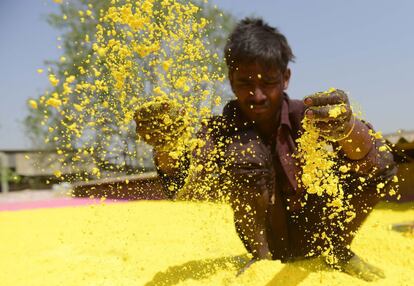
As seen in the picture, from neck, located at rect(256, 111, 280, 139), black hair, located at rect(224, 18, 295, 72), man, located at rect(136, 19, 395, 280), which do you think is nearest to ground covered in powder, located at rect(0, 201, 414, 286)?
man, located at rect(136, 19, 395, 280)

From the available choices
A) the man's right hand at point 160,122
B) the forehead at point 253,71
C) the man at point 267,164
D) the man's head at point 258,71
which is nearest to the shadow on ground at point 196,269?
the man at point 267,164

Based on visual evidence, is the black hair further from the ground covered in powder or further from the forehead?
the ground covered in powder

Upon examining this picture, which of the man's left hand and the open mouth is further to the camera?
the open mouth

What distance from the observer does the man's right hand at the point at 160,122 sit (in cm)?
189

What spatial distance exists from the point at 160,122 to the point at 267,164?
1.91 ft

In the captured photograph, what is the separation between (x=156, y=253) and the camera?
2.86m

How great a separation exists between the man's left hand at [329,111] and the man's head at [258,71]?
434 mm

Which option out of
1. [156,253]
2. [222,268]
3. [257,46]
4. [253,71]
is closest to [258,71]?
[253,71]

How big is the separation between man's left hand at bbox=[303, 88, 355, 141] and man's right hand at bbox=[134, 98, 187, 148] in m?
0.60

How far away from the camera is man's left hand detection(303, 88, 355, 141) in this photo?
167 cm

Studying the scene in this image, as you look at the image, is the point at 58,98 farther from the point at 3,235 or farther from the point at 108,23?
the point at 3,235

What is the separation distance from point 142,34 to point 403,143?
4.27 m

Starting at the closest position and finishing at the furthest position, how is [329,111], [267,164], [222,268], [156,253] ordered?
[329,111] < [267,164] < [222,268] < [156,253]

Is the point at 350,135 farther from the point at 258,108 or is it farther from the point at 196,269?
the point at 196,269
